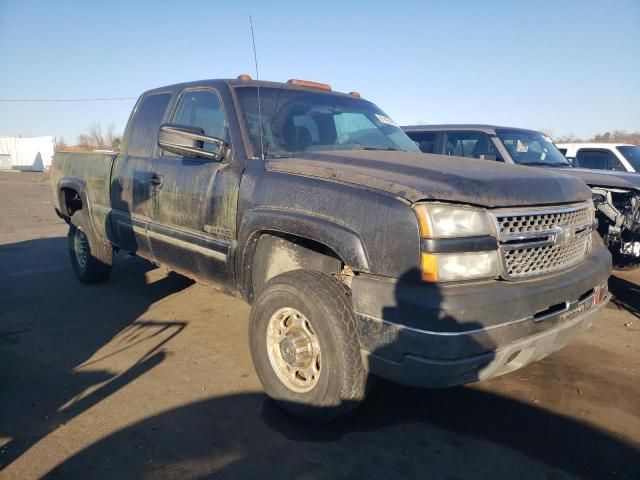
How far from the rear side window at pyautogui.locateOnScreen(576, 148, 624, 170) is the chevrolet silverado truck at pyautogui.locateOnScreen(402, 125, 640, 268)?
2310 mm

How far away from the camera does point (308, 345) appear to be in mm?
2818

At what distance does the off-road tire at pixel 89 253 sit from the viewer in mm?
5465

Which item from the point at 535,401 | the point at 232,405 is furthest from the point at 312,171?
the point at 535,401

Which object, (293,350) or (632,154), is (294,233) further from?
(632,154)

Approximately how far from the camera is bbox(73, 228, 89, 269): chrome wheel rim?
571 centimetres

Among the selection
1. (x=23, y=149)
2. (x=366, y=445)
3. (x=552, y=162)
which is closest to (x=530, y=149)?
(x=552, y=162)

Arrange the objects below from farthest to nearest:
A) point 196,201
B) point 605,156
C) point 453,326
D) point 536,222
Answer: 1. point 605,156
2. point 196,201
3. point 536,222
4. point 453,326

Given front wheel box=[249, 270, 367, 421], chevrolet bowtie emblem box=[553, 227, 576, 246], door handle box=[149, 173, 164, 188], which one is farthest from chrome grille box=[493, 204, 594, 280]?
door handle box=[149, 173, 164, 188]

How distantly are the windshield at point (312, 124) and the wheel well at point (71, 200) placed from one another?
11.4ft

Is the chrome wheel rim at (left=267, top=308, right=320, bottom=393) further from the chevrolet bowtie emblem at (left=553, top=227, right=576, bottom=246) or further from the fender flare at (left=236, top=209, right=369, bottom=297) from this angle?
the chevrolet bowtie emblem at (left=553, top=227, right=576, bottom=246)

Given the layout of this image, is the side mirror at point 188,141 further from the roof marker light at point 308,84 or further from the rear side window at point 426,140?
the rear side window at point 426,140

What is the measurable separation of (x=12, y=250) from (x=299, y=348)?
7.08 m

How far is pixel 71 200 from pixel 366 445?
5125 millimetres

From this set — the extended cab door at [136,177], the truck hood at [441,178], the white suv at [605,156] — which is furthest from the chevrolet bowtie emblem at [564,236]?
the white suv at [605,156]
